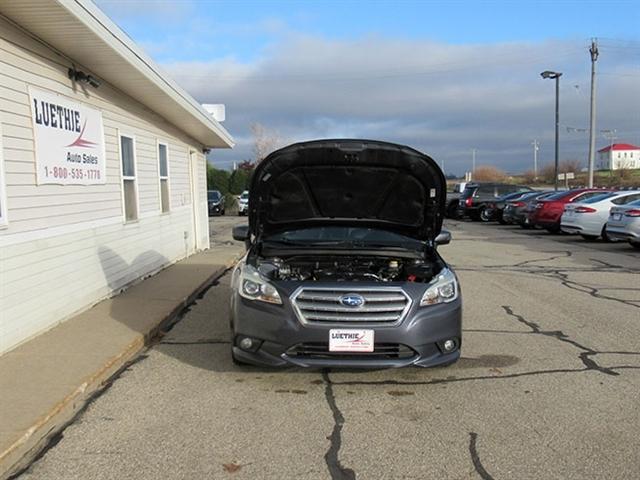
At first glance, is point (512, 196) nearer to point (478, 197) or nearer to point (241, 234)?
point (478, 197)

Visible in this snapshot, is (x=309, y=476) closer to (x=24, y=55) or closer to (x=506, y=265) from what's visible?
(x=24, y=55)

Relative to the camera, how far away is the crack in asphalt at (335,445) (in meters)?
3.47

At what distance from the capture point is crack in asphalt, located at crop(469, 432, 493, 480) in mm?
3439

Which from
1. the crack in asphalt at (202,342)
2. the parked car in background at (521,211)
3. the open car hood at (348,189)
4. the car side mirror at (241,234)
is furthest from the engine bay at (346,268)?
the parked car in background at (521,211)

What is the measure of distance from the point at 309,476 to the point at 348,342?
1.33 metres

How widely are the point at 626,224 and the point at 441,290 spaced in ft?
39.0

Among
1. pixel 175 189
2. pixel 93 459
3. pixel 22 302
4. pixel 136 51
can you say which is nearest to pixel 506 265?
pixel 175 189

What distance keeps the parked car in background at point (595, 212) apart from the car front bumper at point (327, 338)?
574 inches

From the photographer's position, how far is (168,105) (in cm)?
1117

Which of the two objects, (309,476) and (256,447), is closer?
(309,476)

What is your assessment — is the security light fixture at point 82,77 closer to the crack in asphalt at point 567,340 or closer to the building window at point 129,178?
the building window at point 129,178

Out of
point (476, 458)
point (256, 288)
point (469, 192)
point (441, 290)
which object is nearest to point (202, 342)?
point (256, 288)

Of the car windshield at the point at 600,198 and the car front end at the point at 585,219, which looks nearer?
the car front end at the point at 585,219

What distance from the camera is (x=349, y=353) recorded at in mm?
4656
